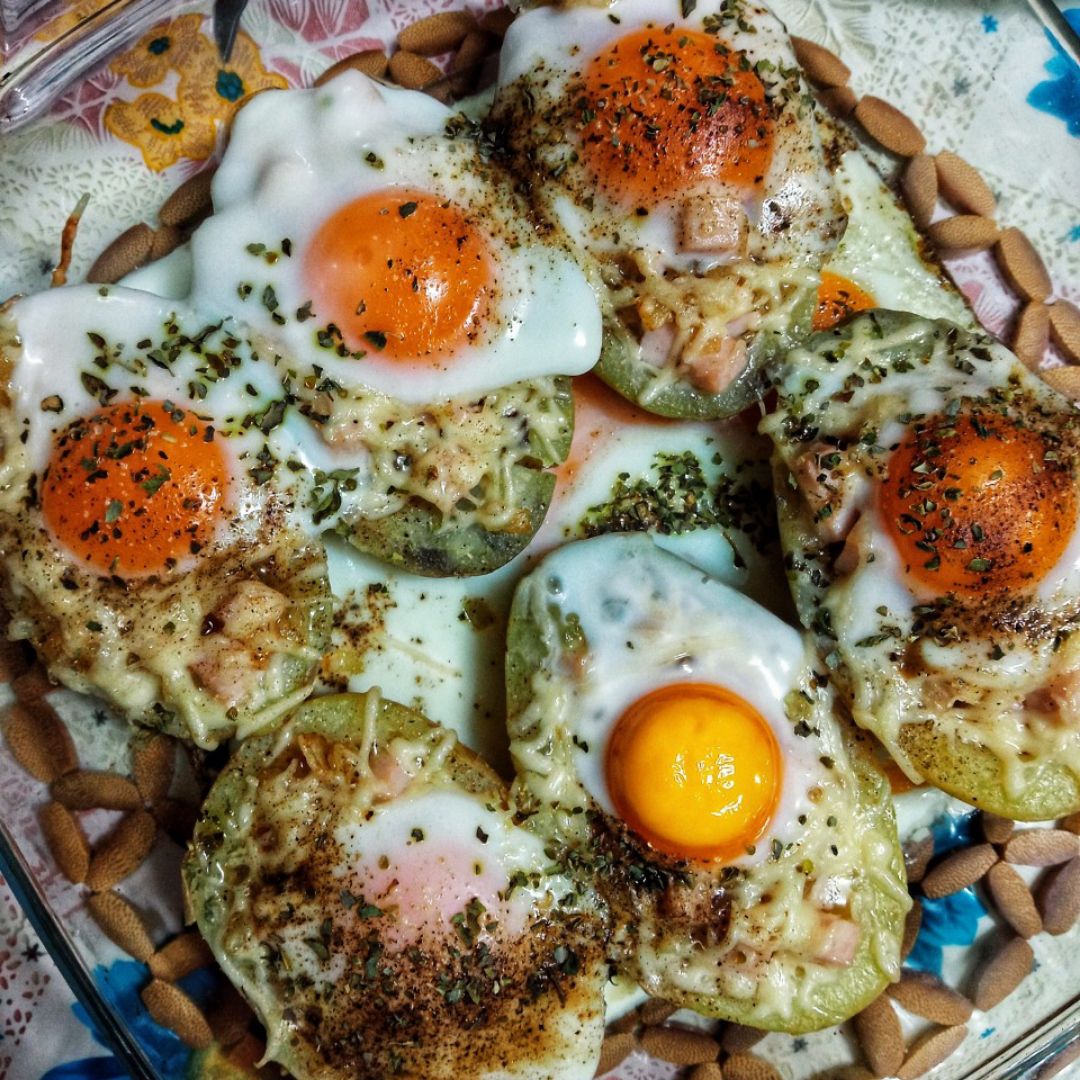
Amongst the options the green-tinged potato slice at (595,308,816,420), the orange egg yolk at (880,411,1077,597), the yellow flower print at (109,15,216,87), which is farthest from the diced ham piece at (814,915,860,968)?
the yellow flower print at (109,15,216,87)

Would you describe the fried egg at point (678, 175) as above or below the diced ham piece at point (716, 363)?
above

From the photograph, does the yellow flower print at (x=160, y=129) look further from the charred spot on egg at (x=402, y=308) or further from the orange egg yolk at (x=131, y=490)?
the orange egg yolk at (x=131, y=490)

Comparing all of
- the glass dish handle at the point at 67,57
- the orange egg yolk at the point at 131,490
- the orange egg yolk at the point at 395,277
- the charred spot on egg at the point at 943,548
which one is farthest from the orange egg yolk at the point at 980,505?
the glass dish handle at the point at 67,57

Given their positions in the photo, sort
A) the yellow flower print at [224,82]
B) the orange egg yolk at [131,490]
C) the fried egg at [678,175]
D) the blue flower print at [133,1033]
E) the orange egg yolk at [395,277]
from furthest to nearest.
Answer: the yellow flower print at [224,82] < the blue flower print at [133,1033] < the fried egg at [678,175] < the orange egg yolk at [395,277] < the orange egg yolk at [131,490]

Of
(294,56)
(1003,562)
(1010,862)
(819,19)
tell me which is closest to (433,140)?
(294,56)

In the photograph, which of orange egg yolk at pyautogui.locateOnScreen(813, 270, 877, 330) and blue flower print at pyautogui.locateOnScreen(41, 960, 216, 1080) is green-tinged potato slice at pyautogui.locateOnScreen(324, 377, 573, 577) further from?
blue flower print at pyautogui.locateOnScreen(41, 960, 216, 1080)

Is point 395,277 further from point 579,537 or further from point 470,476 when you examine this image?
point 579,537

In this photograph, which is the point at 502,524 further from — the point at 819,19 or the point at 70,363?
the point at 819,19

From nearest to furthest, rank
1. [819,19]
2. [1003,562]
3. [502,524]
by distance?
[1003,562] → [502,524] → [819,19]
